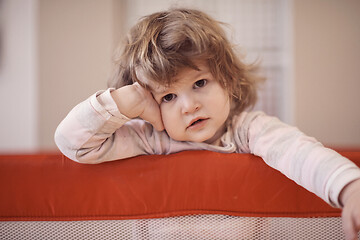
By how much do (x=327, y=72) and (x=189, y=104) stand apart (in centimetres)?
140

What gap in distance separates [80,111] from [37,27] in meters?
1.40

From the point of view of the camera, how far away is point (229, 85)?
1.73 ft

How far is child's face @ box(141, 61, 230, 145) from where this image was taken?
1.52 feet

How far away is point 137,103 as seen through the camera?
0.47 meters

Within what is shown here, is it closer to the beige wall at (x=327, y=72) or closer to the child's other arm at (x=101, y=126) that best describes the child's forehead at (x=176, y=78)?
the child's other arm at (x=101, y=126)

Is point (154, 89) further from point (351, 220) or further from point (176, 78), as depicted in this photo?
point (351, 220)

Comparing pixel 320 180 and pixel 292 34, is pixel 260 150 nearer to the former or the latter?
pixel 320 180

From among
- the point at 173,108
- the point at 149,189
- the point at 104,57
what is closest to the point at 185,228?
the point at 149,189

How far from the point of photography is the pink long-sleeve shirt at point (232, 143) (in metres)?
0.35

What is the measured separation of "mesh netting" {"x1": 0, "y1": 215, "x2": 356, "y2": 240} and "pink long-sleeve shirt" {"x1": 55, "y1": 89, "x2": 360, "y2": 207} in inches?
3.2

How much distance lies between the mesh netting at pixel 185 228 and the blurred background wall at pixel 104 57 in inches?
50.6

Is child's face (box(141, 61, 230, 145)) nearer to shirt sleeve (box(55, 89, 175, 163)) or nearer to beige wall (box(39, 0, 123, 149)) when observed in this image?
shirt sleeve (box(55, 89, 175, 163))

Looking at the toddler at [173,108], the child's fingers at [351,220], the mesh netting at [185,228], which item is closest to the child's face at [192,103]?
the toddler at [173,108]

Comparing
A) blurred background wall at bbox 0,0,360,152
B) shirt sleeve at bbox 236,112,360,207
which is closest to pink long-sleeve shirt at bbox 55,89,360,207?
shirt sleeve at bbox 236,112,360,207
